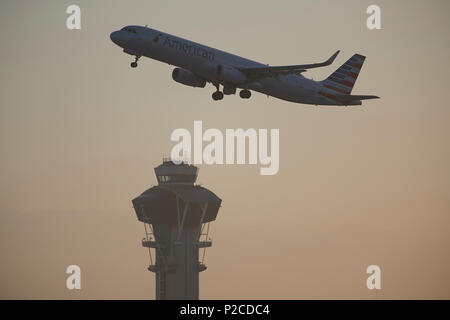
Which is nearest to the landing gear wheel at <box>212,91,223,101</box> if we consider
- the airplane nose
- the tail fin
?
the airplane nose

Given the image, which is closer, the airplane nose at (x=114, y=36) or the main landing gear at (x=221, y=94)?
the airplane nose at (x=114, y=36)

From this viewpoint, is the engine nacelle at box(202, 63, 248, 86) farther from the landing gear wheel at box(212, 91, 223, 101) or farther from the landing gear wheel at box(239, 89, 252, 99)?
the landing gear wheel at box(212, 91, 223, 101)

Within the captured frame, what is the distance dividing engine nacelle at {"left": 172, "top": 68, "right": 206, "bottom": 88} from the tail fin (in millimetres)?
18697

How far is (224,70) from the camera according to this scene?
4628 inches

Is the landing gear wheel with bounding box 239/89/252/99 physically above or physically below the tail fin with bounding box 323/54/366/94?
below

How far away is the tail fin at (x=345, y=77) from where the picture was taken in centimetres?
13380

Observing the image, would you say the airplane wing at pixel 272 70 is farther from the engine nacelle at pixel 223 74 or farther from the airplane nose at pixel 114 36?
the airplane nose at pixel 114 36

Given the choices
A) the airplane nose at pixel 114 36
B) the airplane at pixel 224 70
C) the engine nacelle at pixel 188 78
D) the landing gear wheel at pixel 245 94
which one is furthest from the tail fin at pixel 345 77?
the airplane nose at pixel 114 36

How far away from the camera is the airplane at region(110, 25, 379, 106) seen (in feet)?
373
